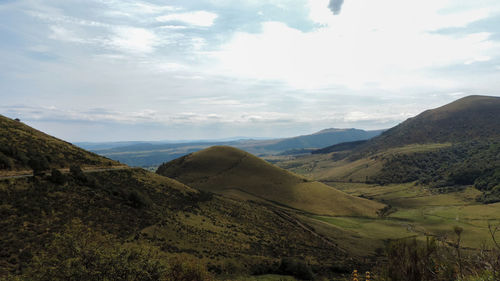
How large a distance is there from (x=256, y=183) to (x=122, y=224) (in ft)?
305

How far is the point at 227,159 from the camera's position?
512ft

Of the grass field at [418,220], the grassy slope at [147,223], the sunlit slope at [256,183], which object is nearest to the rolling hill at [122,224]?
the grassy slope at [147,223]

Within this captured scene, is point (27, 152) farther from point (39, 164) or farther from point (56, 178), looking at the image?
point (56, 178)

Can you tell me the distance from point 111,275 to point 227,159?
138565mm

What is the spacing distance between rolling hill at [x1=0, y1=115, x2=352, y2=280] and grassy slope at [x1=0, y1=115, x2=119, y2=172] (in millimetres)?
249

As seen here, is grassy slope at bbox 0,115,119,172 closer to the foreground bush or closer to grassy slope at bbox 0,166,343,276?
grassy slope at bbox 0,166,343,276

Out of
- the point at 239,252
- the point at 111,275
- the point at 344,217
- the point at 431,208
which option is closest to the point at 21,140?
the point at 239,252

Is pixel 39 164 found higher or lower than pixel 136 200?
higher

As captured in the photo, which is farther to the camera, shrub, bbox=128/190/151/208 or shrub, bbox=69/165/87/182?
shrub, bbox=128/190/151/208

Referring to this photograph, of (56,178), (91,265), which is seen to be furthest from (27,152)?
(91,265)

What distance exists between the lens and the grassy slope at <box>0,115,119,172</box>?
4648 centimetres

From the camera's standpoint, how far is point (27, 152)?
50906 millimetres

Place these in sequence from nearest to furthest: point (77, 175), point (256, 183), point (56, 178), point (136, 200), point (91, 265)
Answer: point (91, 265), point (56, 178), point (77, 175), point (136, 200), point (256, 183)

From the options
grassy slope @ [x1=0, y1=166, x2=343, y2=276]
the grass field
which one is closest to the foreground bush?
grassy slope @ [x1=0, y1=166, x2=343, y2=276]
